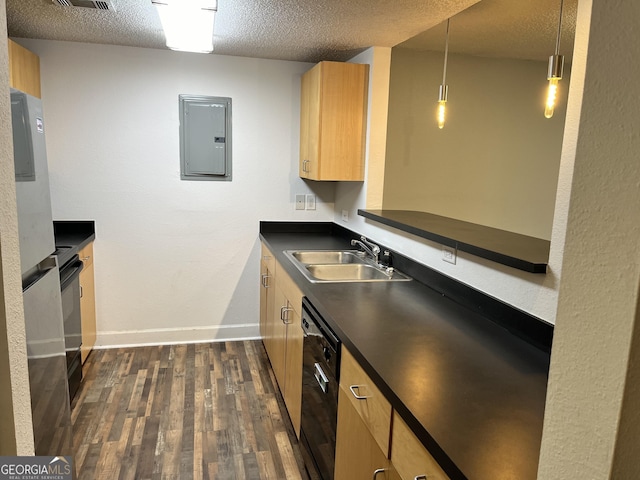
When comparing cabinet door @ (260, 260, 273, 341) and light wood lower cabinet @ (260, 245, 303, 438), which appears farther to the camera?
cabinet door @ (260, 260, 273, 341)

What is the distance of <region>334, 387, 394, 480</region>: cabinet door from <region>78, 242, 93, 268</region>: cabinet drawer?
7.63 feet

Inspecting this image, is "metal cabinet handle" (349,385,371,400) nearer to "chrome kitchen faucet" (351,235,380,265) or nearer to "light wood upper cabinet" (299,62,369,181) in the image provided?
"chrome kitchen faucet" (351,235,380,265)

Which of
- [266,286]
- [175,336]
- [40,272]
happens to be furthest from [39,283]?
[175,336]

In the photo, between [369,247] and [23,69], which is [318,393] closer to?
[369,247]

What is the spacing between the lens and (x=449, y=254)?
2254mm

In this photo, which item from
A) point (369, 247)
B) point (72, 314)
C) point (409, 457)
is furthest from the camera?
point (369, 247)

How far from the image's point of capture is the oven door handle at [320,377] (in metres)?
1.93

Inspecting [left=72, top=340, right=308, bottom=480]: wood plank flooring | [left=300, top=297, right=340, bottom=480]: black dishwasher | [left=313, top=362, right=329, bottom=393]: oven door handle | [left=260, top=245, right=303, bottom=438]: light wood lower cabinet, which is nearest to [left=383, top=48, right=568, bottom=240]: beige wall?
[left=260, top=245, right=303, bottom=438]: light wood lower cabinet

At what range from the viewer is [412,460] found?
3.83 ft

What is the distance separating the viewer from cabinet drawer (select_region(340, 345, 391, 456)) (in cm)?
134

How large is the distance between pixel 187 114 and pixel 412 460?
10.4 feet

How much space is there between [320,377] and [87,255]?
7.58ft

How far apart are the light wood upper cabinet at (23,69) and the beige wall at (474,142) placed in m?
2.49

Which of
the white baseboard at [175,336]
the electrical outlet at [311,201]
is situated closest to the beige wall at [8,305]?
the white baseboard at [175,336]
